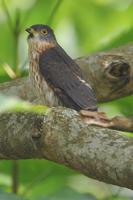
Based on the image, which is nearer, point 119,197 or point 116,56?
point 119,197

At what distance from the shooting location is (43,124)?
319 centimetres

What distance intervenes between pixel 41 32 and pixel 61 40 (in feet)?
2.88

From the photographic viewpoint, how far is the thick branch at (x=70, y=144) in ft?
8.40

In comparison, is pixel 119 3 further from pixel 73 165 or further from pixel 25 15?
pixel 73 165

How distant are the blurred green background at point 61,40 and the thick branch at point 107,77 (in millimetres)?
102

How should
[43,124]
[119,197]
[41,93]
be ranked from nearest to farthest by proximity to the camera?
[43,124], [119,197], [41,93]

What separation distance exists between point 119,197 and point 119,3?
218 centimetres

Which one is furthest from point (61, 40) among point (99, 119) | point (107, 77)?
point (99, 119)

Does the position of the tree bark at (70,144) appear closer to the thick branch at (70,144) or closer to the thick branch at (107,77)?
the thick branch at (70,144)

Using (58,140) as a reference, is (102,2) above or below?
above

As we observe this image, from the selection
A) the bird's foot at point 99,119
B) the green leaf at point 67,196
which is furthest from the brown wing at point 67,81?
the green leaf at point 67,196

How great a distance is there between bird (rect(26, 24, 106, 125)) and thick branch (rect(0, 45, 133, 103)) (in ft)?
0.23

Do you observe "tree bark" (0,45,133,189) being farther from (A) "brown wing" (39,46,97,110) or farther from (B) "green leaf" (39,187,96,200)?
(A) "brown wing" (39,46,97,110)

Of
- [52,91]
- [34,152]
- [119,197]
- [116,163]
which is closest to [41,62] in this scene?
[52,91]
